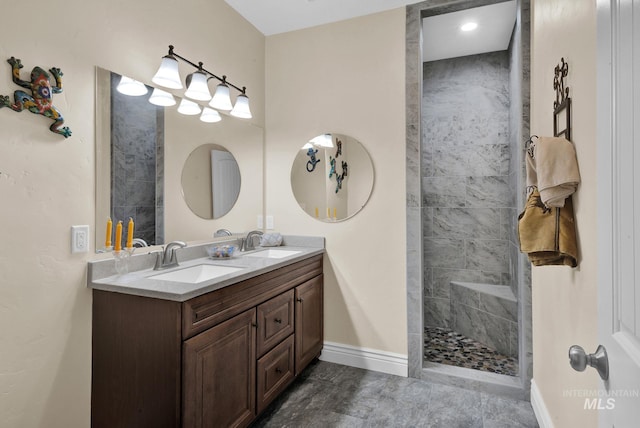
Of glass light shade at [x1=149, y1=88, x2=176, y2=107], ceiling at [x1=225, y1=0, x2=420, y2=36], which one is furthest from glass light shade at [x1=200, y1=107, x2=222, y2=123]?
ceiling at [x1=225, y1=0, x2=420, y2=36]

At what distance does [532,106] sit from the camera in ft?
6.86

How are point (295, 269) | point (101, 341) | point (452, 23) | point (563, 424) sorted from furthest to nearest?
point (452, 23) → point (295, 269) → point (101, 341) → point (563, 424)

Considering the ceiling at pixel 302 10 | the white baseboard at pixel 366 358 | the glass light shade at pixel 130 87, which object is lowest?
Answer: the white baseboard at pixel 366 358

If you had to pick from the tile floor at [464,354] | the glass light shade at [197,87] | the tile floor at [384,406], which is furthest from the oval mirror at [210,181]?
the tile floor at [464,354]

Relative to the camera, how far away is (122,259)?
5.54 feet

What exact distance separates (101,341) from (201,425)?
61 centimetres

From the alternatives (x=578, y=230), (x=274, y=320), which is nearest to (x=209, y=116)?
(x=274, y=320)

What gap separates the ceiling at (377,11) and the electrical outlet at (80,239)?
1922 mm

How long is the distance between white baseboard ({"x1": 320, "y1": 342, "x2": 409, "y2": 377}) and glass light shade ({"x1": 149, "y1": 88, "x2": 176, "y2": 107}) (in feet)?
6.87

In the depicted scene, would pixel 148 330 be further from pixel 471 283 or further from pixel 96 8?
pixel 471 283

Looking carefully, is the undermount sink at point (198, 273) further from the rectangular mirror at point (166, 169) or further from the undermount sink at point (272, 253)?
the undermount sink at point (272, 253)

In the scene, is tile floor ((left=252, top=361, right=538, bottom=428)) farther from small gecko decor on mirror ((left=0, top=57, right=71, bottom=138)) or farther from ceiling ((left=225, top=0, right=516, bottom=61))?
ceiling ((left=225, top=0, right=516, bottom=61))

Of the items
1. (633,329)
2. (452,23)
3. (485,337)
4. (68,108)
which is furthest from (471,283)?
(68,108)

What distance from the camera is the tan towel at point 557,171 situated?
46.5 inches
